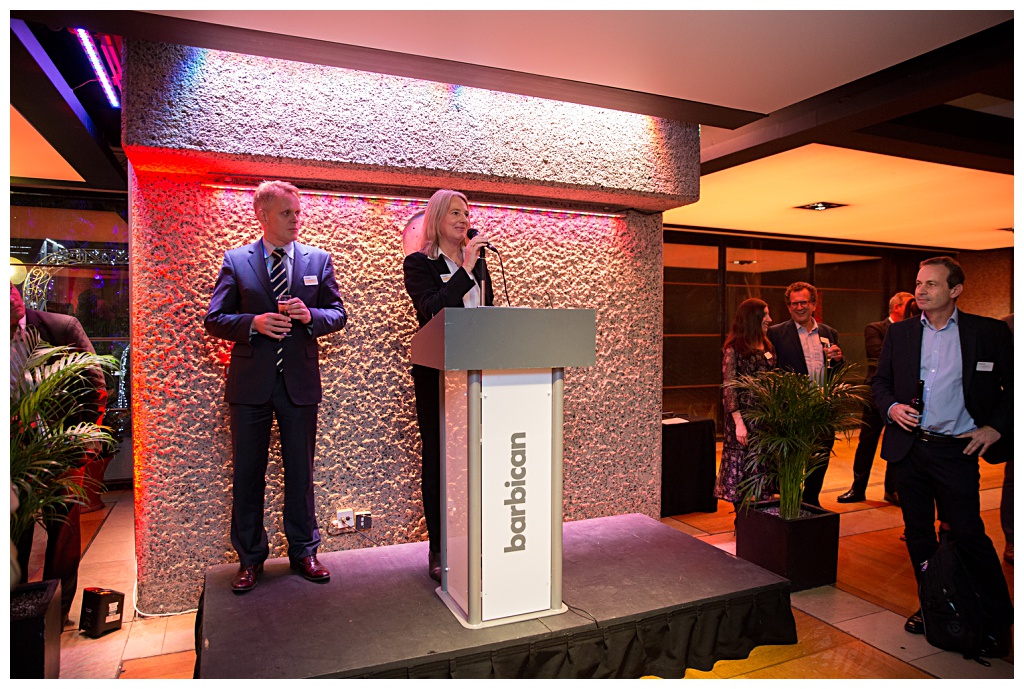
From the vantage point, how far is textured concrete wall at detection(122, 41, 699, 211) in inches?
109

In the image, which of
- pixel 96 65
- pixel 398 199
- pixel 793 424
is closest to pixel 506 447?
pixel 398 199

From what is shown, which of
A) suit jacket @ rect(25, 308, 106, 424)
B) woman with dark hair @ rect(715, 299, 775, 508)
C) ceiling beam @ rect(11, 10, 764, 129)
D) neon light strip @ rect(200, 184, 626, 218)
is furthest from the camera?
woman with dark hair @ rect(715, 299, 775, 508)

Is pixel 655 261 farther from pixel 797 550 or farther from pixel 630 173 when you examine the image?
pixel 797 550

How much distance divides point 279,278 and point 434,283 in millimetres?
635

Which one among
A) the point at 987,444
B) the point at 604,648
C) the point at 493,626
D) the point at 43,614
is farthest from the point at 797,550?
the point at 43,614

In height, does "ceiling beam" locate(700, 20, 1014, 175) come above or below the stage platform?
above

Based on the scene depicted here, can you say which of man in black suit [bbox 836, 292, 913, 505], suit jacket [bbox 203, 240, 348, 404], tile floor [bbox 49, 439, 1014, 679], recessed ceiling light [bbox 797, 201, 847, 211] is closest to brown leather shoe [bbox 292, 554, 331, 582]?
tile floor [bbox 49, 439, 1014, 679]

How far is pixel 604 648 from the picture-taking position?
2.33 meters

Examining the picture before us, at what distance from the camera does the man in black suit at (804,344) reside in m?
4.09

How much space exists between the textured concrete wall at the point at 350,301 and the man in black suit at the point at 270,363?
42 centimetres

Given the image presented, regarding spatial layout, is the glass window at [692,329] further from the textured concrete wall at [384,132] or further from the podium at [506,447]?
the podium at [506,447]

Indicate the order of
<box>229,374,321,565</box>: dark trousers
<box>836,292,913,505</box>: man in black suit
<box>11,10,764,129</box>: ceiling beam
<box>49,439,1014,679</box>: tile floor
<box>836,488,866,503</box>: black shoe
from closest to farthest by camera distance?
1. <box>11,10,764,129</box>: ceiling beam
2. <box>49,439,1014,679</box>: tile floor
3. <box>229,374,321,565</box>: dark trousers
4. <box>836,292,913,505</box>: man in black suit
5. <box>836,488,866,503</box>: black shoe

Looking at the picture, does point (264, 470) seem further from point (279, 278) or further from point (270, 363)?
point (279, 278)

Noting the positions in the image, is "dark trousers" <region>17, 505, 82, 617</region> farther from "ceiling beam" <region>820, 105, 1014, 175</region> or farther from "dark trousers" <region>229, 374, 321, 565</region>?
"ceiling beam" <region>820, 105, 1014, 175</region>
